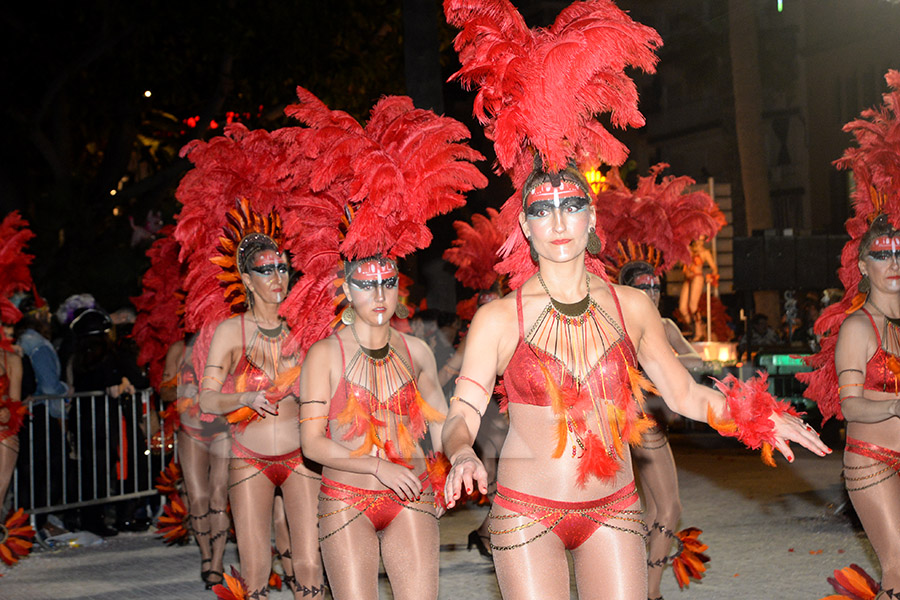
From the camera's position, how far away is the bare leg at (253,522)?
557cm

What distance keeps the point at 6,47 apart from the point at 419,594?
12981 millimetres

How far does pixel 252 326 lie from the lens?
6121mm

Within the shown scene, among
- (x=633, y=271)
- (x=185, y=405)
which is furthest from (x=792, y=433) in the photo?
(x=185, y=405)

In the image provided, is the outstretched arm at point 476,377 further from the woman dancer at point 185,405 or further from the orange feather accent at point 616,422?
the woman dancer at point 185,405

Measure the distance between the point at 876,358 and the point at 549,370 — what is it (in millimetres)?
2427

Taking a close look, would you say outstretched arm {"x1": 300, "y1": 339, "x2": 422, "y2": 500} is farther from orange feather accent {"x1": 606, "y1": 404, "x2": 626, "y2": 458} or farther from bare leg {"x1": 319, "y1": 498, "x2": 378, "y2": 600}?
orange feather accent {"x1": 606, "y1": 404, "x2": 626, "y2": 458}

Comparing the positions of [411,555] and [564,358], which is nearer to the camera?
[564,358]

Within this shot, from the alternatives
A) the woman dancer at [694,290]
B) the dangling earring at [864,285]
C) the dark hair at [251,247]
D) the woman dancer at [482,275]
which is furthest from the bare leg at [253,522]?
the woman dancer at [694,290]

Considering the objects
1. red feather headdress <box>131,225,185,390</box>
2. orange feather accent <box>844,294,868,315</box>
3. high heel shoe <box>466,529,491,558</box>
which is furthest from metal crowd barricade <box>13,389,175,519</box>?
orange feather accent <box>844,294,868,315</box>

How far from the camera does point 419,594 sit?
4309mm

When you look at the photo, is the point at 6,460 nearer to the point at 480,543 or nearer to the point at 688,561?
the point at 480,543

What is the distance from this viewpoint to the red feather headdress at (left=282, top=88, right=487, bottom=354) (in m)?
4.70

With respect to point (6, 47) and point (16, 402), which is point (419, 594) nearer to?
point (16, 402)

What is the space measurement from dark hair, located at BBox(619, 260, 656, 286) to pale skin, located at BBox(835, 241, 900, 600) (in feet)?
6.08
